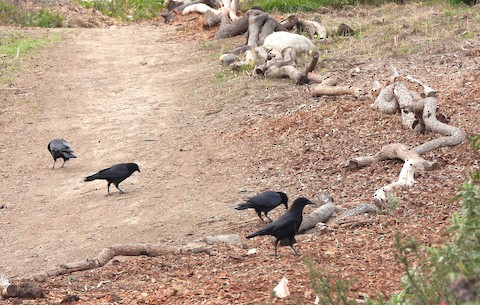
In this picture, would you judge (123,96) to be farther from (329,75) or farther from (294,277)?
(294,277)

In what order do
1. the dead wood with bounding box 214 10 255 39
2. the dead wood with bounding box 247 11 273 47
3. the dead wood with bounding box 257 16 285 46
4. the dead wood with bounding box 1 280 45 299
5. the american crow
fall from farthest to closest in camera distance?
the dead wood with bounding box 214 10 255 39, the dead wood with bounding box 257 16 285 46, the dead wood with bounding box 247 11 273 47, the american crow, the dead wood with bounding box 1 280 45 299

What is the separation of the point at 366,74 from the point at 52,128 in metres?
5.03

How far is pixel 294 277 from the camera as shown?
608 centimetres

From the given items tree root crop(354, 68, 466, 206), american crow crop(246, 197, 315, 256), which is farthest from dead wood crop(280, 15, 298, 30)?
american crow crop(246, 197, 315, 256)

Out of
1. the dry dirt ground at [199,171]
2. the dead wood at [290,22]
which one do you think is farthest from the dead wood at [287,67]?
the dead wood at [290,22]

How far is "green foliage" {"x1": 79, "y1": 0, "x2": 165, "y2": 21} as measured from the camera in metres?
25.4

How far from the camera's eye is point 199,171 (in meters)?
10.7

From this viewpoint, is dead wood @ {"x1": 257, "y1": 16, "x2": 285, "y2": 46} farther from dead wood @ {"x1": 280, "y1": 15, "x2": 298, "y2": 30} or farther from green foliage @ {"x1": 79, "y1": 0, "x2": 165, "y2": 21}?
green foliage @ {"x1": 79, "y1": 0, "x2": 165, "y2": 21}

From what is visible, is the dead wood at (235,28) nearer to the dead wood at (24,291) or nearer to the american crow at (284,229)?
the american crow at (284,229)

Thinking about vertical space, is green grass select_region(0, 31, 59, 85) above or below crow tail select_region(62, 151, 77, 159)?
below

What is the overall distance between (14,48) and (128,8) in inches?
282

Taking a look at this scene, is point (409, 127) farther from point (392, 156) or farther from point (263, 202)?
point (263, 202)

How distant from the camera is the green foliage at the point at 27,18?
23.3 meters

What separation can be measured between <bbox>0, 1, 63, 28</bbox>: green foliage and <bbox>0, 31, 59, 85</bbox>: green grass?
1.85 metres
